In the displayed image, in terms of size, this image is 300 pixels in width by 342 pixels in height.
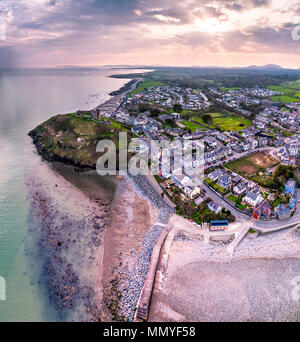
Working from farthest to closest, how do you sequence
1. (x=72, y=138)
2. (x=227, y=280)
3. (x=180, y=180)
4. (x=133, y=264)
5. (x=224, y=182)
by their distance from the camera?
(x=72, y=138) → (x=180, y=180) → (x=224, y=182) → (x=133, y=264) → (x=227, y=280)

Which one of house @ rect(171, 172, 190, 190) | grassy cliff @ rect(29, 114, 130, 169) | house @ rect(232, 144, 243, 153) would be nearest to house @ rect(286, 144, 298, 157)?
house @ rect(232, 144, 243, 153)

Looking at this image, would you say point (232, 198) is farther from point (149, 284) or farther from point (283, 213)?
point (149, 284)

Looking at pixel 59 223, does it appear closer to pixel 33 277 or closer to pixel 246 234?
pixel 33 277

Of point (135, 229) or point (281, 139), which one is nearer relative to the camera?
point (135, 229)

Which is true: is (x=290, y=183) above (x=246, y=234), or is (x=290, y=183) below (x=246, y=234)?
above

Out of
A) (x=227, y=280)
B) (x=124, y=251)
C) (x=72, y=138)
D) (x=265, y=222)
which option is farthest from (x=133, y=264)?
(x=72, y=138)

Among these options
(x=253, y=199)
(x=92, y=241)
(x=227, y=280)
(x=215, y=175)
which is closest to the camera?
(x=227, y=280)

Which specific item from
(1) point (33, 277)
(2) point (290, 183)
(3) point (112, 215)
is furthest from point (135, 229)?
(2) point (290, 183)

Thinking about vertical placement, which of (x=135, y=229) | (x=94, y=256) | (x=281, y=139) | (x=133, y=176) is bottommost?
(x=94, y=256)
